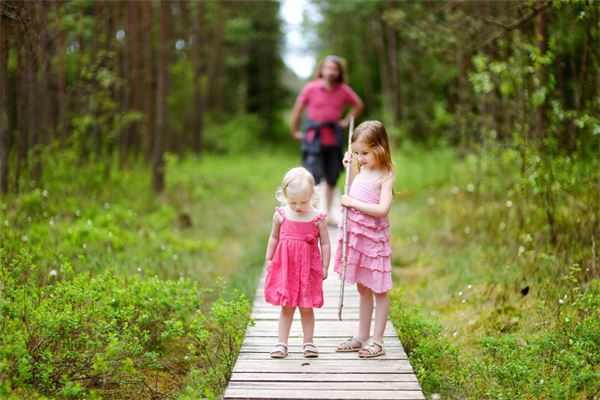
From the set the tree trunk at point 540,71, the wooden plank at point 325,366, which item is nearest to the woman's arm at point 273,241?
the wooden plank at point 325,366

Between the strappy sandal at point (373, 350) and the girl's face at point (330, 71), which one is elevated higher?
the girl's face at point (330, 71)

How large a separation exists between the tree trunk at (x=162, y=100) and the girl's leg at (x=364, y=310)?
26.5 feet

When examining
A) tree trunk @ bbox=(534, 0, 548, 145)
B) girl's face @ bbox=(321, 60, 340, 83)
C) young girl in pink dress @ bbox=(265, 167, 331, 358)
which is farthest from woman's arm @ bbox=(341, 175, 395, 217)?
girl's face @ bbox=(321, 60, 340, 83)

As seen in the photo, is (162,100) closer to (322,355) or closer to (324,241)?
(324,241)

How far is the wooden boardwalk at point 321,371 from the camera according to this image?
4.15 meters

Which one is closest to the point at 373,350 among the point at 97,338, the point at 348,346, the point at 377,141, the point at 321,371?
the point at 348,346

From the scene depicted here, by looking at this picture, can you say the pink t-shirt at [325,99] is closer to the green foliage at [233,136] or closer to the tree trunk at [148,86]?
the tree trunk at [148,86]

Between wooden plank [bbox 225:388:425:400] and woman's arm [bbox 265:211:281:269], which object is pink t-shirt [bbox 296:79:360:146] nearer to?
woman's arm [bbox 265:211:281:269]

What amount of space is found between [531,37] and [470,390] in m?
4.84

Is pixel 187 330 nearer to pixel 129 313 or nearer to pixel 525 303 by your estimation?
pixel 129 313

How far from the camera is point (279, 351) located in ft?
15.8

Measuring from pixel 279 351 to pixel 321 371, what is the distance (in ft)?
1.31

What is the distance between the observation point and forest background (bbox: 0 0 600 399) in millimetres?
4539

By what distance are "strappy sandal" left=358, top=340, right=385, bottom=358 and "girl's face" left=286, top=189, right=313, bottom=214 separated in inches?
42.6
